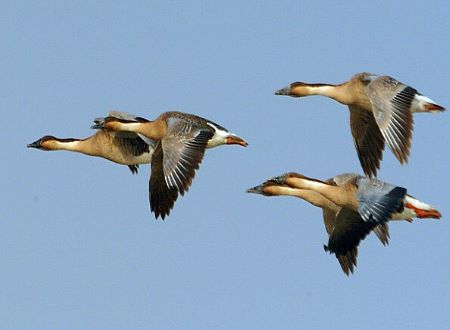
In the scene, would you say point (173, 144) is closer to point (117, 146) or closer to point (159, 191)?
point (159, 191)

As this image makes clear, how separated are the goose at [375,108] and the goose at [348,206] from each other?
83 cm

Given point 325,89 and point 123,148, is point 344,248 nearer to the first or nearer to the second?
point 325,89

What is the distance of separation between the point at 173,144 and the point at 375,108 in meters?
3.63

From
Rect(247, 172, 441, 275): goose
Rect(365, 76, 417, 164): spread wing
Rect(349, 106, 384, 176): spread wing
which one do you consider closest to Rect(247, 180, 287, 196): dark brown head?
Rect(247, 172, 441, 275): goose

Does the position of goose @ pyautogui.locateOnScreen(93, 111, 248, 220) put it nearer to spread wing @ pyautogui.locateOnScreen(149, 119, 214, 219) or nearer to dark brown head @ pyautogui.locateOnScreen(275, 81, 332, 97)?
spread wing @ pyautogui.locateOnScreen(149, 119, 214, 219)

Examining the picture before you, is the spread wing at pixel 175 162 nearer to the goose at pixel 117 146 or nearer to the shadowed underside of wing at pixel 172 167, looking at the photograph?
the shadowed underside of wing at pixel 172 167

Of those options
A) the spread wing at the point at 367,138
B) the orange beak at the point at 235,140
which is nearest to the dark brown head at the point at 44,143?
the orange beak at the point at 235,140

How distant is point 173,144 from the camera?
1009 inches

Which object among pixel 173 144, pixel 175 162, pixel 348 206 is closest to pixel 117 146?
pixel 173 144

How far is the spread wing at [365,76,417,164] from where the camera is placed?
24906 millimetres

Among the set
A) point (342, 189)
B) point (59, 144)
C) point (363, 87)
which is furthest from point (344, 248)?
point (59, 144)

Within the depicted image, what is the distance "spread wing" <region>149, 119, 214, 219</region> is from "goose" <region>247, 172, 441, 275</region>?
159cm

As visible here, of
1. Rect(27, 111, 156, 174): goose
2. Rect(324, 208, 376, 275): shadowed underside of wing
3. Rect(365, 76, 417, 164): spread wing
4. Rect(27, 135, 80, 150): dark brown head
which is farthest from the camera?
Rect(27, 135, 80, 150): dark brown head

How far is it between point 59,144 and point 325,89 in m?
5.91
